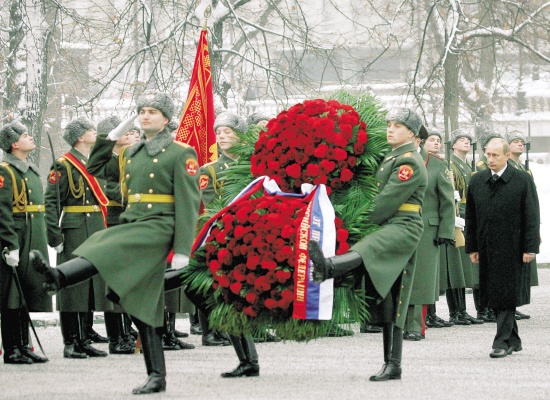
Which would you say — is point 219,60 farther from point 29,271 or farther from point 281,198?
point 281,198

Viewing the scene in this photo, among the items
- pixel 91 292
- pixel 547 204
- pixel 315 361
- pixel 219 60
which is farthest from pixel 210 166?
pixel 547 204

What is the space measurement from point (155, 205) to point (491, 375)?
9.18 feet

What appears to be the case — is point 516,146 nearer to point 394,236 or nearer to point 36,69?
point 394,236

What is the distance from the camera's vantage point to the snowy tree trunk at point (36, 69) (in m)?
13.4

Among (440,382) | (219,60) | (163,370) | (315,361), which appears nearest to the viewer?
(163,370)

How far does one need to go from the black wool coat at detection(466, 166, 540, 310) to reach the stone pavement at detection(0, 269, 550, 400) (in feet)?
1.87

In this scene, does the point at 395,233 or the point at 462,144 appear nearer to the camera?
the point at 395,233

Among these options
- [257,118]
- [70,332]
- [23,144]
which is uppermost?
[257,118]

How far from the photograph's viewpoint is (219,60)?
14203mm

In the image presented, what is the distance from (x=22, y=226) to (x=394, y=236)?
3301 mm

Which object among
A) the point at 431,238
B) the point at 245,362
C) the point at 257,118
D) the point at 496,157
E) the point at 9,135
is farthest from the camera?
the point at 257,118

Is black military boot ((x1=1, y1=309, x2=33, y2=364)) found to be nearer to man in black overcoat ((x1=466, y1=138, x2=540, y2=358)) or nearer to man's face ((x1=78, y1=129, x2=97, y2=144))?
man's face ((x1=78, y1=129, x2=97, y2=144))

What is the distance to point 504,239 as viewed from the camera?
8.30 metres

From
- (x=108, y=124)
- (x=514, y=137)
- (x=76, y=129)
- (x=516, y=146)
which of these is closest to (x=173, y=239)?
(x=108, y=124)
